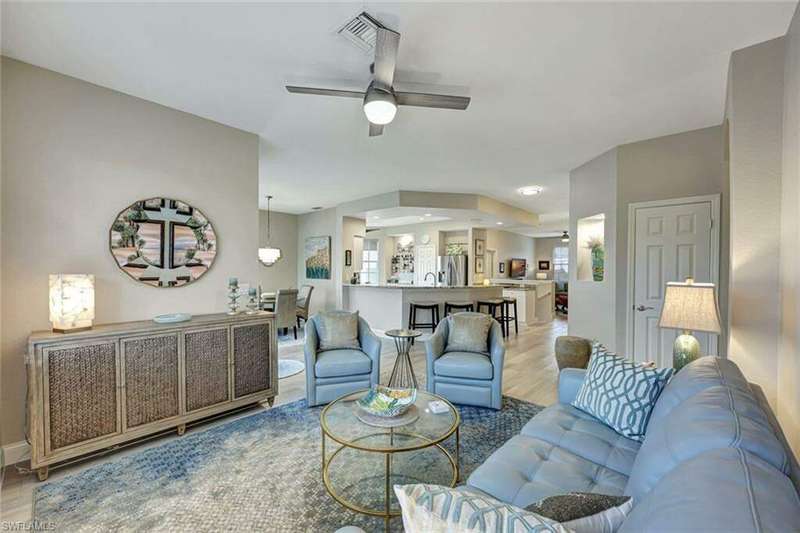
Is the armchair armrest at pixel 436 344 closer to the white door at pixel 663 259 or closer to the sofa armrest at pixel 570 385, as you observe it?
the sofa armrest at pixel 570 385

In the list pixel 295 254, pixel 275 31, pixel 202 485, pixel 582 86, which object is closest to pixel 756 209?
pixel 582 86

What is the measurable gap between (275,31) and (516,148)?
9.36 feet

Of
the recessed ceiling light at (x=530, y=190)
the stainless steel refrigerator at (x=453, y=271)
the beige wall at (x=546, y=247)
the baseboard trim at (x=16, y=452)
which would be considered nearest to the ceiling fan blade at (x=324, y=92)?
the baseboard trim at (x=16, y=452)

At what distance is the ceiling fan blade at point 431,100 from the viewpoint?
7.17 feet

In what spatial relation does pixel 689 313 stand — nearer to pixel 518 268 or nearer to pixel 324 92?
pixel 324 92

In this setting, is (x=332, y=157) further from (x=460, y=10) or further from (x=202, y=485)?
(x=202, y=485)

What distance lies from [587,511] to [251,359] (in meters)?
2.95

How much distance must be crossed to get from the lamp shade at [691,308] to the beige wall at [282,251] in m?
7.46

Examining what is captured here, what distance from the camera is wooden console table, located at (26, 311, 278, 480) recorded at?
2.14 metres

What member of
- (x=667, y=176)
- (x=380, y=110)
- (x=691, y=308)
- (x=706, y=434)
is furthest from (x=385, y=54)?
(x=667, y=176)

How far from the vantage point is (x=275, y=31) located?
2.01m

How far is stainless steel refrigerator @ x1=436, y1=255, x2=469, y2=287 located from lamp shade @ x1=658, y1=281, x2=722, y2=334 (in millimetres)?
6133

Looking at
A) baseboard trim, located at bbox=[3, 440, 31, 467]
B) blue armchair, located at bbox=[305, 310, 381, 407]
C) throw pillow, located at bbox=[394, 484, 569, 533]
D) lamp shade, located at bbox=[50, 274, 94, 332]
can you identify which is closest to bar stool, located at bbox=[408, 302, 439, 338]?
blue armchair, located at bbox=[305, 310, 381, 407]

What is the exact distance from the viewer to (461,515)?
69 centimetres
